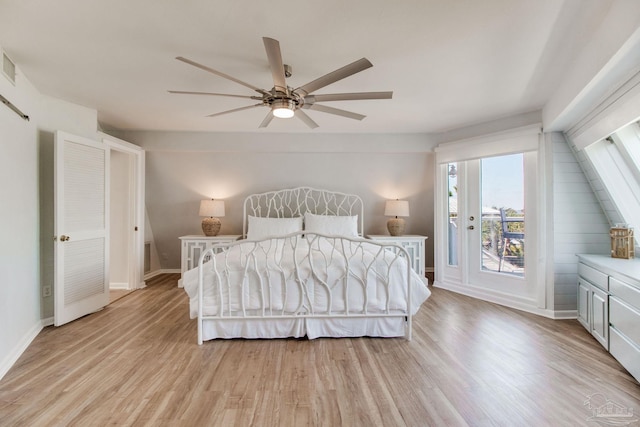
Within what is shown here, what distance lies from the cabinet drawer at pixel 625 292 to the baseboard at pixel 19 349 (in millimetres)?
4343

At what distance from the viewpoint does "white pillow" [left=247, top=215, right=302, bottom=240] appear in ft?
12.9

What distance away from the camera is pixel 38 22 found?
5.74 feet

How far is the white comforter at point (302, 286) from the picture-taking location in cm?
244

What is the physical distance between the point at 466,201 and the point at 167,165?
4385 mm

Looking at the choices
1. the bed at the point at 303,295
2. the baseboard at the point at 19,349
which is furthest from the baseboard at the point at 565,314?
the baseboard at the point at 19,349

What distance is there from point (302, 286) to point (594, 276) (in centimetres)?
260

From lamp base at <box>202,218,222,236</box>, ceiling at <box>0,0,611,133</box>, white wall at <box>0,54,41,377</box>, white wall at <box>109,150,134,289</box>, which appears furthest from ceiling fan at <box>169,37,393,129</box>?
white wall at <box>109,150,134,289</box>

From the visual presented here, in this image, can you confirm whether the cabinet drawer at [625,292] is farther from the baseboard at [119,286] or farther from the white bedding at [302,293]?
the baseboard at [119,286]

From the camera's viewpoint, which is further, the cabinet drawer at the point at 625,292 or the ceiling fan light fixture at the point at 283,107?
the ceiling fan light fixture at the point at 283,107

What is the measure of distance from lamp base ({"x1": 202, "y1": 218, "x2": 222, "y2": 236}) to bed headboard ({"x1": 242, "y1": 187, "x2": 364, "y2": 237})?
1.33 feet

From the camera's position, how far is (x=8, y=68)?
7.07 feet

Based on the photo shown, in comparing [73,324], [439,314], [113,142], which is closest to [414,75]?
[439,314]

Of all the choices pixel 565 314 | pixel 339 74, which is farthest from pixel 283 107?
pixel 565 314

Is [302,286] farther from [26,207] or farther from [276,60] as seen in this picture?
[26,207]
